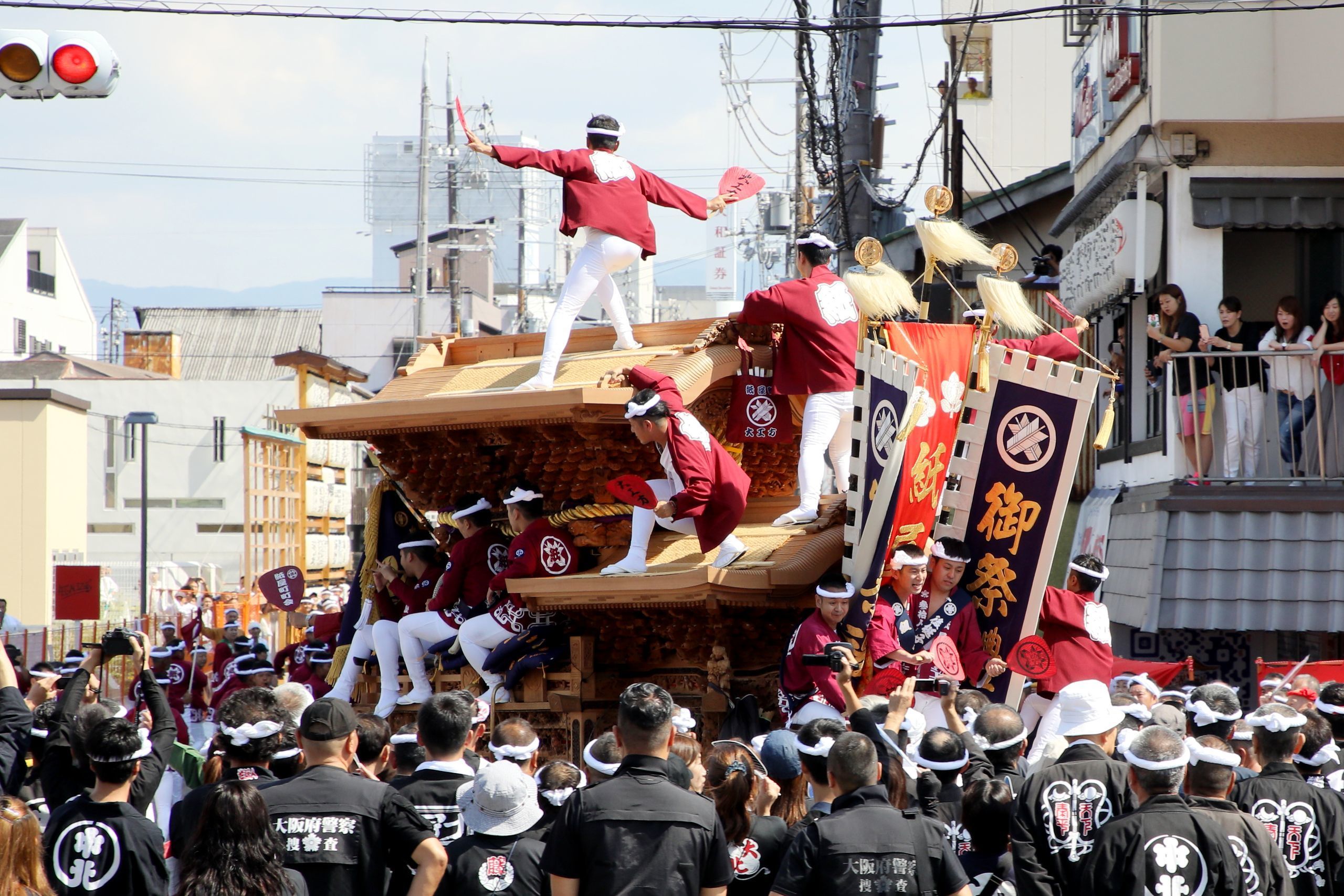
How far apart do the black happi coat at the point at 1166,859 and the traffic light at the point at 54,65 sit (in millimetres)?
5678

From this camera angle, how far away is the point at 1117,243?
1261cm

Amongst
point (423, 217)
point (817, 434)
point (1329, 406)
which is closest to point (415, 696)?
point (817, 434)

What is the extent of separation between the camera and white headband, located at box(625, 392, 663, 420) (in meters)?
7.83

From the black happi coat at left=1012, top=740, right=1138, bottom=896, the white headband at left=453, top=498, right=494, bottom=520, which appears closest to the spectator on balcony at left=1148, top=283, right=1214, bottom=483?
the white headband at left=453, top=498, right=494, bottom=520

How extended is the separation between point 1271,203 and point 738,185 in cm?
505

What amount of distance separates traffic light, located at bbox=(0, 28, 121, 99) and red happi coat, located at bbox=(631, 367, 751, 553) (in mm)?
3117

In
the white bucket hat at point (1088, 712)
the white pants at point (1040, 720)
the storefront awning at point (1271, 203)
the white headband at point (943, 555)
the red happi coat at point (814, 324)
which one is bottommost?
the white pants at point (1040, 720)

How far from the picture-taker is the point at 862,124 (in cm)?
1446

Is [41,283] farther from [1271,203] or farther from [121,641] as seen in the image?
[121,641]

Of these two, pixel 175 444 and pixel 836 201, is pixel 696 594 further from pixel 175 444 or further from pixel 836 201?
pixel 175 444

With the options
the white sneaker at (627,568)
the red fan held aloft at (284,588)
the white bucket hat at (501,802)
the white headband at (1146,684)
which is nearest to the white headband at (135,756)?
the white bucket hat at (501,802)

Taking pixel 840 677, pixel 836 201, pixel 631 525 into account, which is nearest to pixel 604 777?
pixel 840 677

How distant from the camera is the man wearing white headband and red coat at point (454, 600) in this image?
9289 mm

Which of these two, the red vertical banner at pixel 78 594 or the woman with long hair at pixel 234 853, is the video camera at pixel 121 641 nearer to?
the woman with long hair at pixel 234 853
